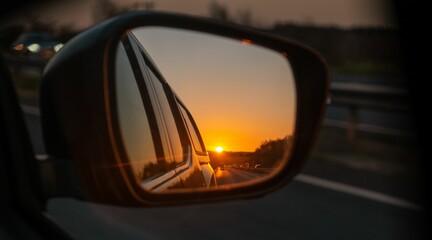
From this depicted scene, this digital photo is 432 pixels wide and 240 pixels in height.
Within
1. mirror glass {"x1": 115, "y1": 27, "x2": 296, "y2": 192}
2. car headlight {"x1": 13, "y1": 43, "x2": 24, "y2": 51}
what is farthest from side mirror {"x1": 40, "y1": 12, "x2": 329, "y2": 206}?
car headlight {"x1": 13, "y1": 43, "x2": 24, "y2": 51}

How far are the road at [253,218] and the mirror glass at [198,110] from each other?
2.64 ft

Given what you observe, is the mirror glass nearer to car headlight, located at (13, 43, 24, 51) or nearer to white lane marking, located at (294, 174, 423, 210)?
car headlight, located at (13, 43, 24, 51)

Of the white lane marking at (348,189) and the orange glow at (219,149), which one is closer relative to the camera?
the orange glow at (219,149)

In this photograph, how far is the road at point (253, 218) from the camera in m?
3.68

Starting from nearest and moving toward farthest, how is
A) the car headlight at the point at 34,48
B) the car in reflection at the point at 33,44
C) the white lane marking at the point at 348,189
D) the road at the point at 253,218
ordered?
1. the car in reflection at the point at 33,44
2. the road at the point at 253,218
3. the car headlight at the point at 34,48
4. the white lane marking at the point at 348,189

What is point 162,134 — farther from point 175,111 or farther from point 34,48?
point 34,48

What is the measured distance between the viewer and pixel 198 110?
78.1 inches

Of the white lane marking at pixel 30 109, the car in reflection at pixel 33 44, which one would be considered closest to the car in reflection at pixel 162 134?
the white lane marking at pixel 30 109

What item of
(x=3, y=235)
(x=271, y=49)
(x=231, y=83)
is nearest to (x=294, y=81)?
(x=271, y=49)

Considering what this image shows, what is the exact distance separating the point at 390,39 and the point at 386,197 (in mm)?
3226

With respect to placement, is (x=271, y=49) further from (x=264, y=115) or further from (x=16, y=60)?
(x=16, y=60)

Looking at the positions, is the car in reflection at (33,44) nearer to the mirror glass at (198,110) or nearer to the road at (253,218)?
the road at (253,218)

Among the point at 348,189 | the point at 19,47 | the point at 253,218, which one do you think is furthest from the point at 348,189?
the point at 19,47

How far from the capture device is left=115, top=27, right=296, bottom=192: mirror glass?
196cm
